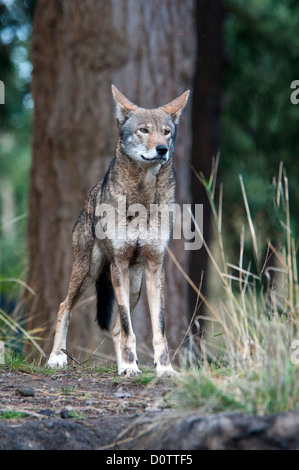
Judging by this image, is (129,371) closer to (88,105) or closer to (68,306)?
(68,306)

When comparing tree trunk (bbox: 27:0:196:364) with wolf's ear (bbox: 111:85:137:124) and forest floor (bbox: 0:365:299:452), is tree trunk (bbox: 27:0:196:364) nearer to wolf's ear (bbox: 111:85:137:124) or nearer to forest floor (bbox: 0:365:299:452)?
wolf's ear (bbox: 111:85:137:124)

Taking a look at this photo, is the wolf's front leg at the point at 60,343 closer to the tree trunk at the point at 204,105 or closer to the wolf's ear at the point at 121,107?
the wolf's ear at the point at 121,107

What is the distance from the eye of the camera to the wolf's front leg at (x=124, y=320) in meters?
5.10

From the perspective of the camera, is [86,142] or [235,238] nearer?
[86,142]

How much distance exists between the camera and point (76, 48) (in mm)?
8680

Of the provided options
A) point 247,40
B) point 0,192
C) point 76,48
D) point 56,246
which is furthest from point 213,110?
point 0,192

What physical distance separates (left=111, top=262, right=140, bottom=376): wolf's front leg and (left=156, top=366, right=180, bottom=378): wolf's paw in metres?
0.16

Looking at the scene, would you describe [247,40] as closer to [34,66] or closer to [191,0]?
[191,0]

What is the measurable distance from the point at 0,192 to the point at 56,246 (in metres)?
15.3

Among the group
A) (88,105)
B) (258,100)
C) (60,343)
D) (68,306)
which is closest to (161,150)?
(68,306)

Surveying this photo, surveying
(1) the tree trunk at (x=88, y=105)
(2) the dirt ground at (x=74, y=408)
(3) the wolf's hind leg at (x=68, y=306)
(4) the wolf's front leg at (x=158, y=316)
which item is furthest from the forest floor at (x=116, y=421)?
(1) the tree trunk at (x=88, y=105)

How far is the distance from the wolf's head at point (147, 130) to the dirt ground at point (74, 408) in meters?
1.68

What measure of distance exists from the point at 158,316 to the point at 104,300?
2.84 ft

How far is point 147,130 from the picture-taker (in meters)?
5.42
